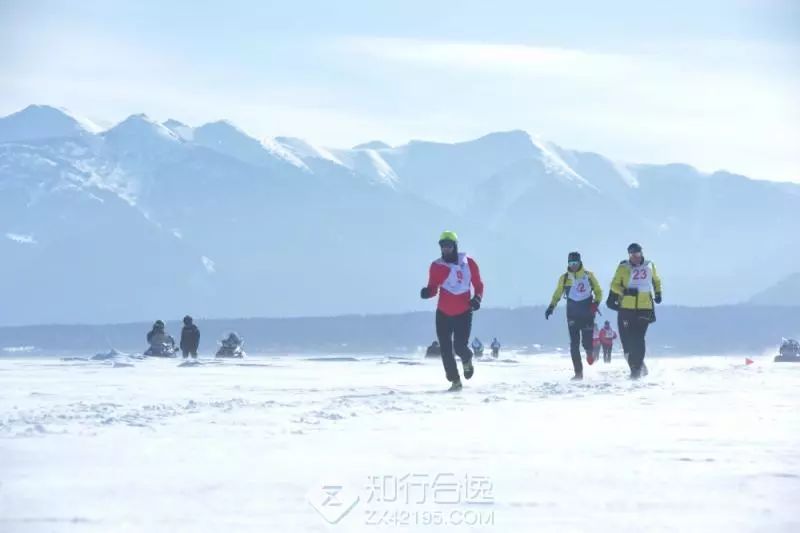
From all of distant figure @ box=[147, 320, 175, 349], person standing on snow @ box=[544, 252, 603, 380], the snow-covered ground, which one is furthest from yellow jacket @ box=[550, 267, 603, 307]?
distant figure @ box=[147, 320, 175, 349]

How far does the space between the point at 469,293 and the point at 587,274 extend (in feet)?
14.2

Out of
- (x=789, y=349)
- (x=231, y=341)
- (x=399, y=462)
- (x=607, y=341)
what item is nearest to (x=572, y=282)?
(x=399, y=462)

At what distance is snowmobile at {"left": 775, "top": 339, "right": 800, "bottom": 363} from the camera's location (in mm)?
41875

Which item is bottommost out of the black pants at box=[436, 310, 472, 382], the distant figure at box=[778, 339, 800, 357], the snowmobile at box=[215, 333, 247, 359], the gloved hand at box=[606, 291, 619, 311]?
the black pants at box=[436, 310, 472, 382]

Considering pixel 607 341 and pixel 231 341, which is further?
pixel 607 341

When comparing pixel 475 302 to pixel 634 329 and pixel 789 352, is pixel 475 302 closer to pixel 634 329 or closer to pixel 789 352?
pixel 634 329

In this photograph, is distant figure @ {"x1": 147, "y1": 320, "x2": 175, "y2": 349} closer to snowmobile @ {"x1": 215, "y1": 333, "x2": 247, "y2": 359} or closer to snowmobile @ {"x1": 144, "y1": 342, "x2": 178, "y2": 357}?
snowmobile @ {"x1": 144, "y1": 342, "x2": 178, "y2": 357}

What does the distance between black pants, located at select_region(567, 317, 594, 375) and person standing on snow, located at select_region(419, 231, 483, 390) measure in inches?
141

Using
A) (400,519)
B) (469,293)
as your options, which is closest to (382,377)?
(469,293)

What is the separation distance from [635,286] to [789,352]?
90.3 feet

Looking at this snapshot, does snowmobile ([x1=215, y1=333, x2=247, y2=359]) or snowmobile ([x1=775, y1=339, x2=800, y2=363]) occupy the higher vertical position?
snowmobile ([x1=775, y1=339, x2=800, y2=363])

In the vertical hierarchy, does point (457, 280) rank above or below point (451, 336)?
above

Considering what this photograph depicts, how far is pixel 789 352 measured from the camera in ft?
139

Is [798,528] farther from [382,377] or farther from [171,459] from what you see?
[382,377]
